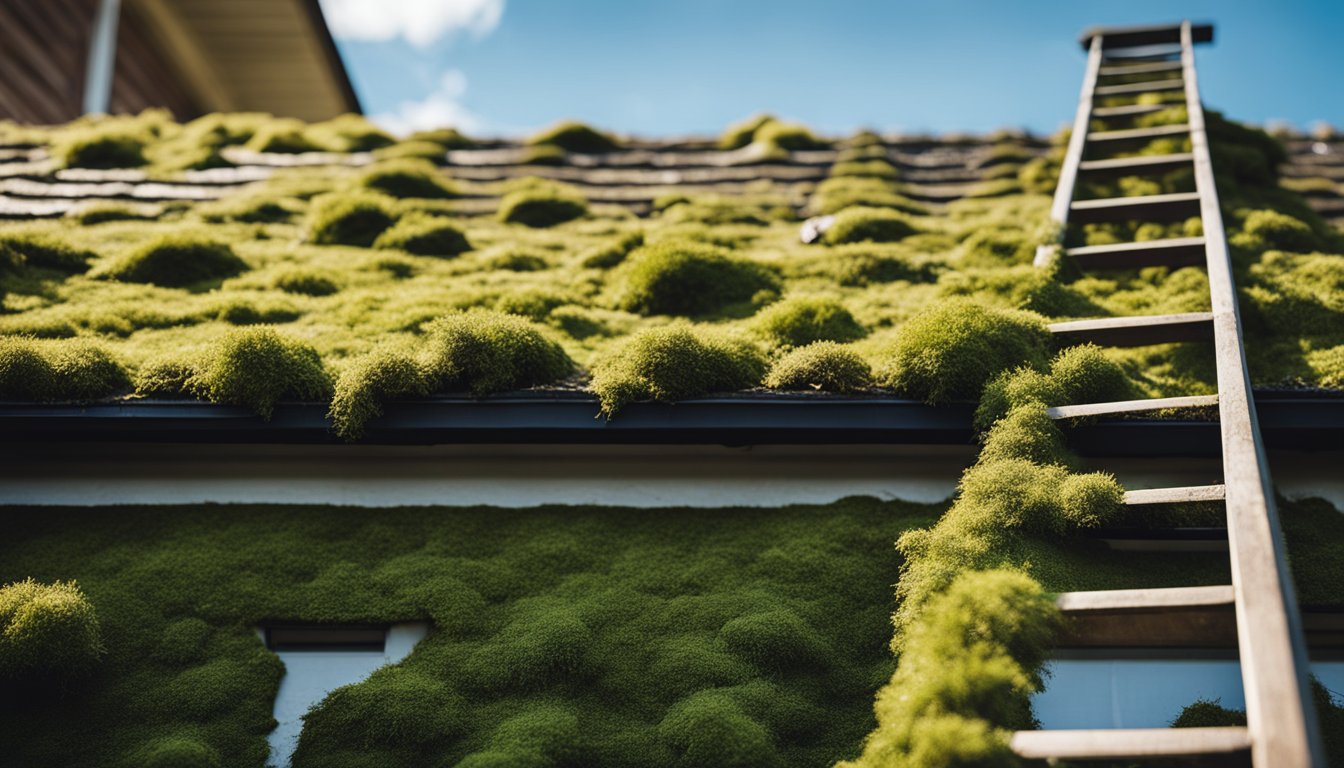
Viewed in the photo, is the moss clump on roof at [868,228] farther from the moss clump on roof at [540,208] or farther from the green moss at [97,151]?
the green moss at [97,151]

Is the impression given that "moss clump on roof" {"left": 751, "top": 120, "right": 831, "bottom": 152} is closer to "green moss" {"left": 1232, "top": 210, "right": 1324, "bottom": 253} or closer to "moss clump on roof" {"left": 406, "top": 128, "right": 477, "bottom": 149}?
"moss clump on roof" {"left": 406, "top": 128, "right": 477, "bottom": 149}

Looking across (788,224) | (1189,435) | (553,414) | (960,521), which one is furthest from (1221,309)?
(788,224)

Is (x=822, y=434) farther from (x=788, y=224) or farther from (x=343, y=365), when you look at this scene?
(x=788, y=224)

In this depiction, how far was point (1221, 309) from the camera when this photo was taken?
4293mm

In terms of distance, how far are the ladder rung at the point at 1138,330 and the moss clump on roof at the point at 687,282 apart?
182 cm

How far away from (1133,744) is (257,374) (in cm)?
358

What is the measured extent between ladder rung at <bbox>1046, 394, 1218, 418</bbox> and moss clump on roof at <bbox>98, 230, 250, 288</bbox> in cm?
500

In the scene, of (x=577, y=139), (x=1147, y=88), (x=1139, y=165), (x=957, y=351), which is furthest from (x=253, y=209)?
(x=1147, y=88)

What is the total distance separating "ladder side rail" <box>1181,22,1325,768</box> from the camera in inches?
85.0

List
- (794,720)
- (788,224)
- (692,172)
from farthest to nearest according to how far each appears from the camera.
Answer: (692,172) → (788,224) → (794,720)

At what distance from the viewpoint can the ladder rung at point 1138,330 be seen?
4.33m

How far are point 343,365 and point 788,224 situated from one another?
12.8 ft

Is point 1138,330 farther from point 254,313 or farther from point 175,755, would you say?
point 254,313

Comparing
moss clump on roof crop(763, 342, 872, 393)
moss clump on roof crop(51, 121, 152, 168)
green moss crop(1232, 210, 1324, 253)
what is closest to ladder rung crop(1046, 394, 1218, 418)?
moss clump on roof crop(763, 342, 872, 393)
